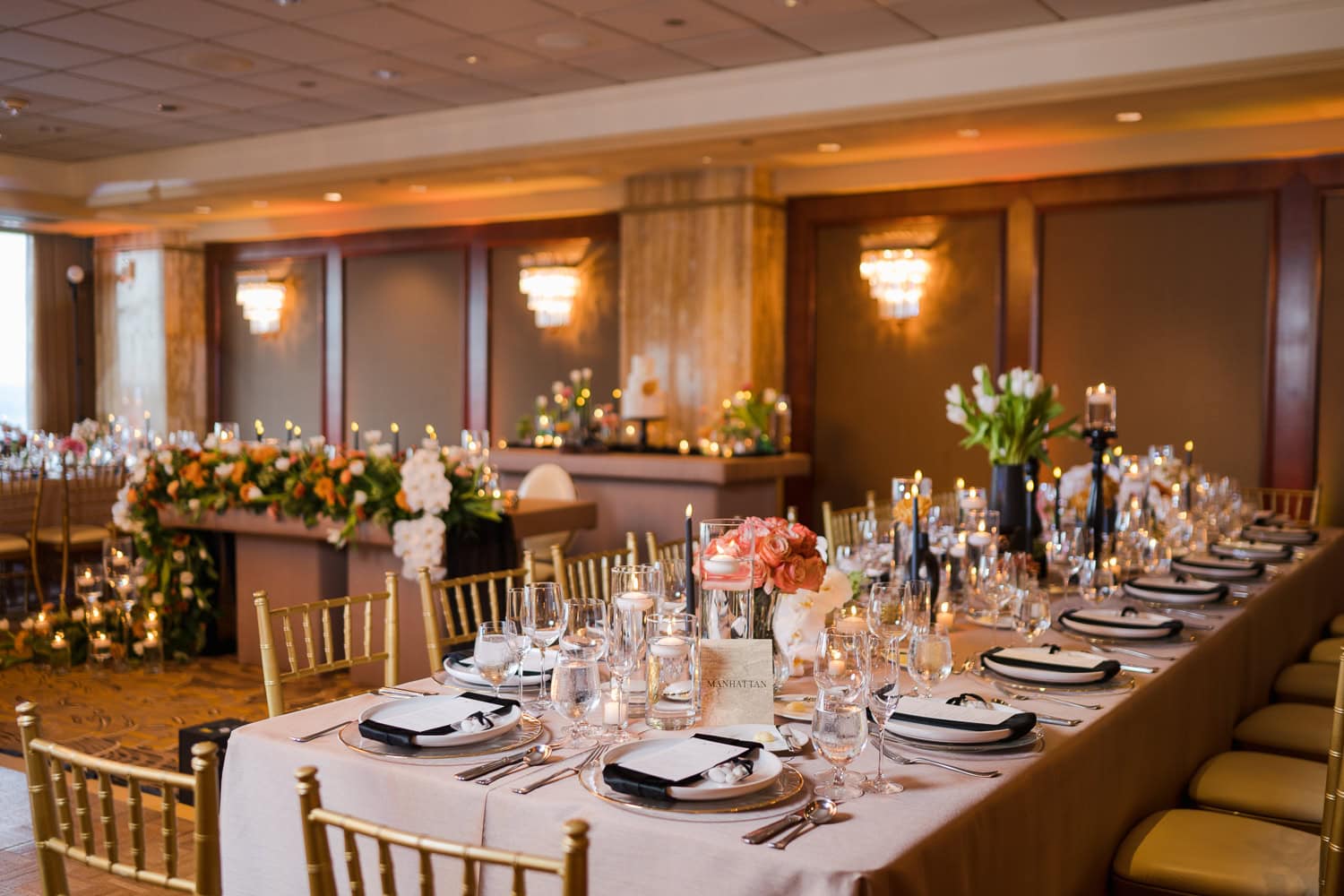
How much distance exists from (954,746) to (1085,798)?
0.36m

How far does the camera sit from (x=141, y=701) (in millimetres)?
5555

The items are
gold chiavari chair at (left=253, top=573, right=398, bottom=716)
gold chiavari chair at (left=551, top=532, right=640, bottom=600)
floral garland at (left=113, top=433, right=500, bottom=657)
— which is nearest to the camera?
gold chiavari chair at (left=253, top=573, right=398, bottom=716)

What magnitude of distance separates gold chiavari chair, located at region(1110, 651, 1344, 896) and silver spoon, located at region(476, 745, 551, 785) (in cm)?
124

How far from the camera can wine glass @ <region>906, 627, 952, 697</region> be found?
87.6 inches

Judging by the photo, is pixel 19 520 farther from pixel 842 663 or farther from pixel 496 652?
pixel 842 663

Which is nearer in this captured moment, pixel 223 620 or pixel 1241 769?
pixel 1241 769

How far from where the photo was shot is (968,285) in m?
8.67

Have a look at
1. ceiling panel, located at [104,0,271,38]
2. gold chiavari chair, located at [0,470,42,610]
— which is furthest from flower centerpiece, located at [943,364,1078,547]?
gold chiavari chair, located at [0,470,42,610]

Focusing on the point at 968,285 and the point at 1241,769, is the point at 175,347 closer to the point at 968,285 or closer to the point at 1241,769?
the point at 968,285

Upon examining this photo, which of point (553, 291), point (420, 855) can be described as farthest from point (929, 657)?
point (553, 291)

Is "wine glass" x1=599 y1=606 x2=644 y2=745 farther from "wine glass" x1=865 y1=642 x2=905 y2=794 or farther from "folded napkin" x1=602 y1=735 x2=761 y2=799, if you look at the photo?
"wine glass" x1=865 y1=642 x2=905 y2=794

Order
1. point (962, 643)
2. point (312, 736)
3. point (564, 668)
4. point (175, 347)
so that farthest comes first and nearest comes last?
point (175, 347)
point (962, 643)
point (312, 736)
point (564, 668)

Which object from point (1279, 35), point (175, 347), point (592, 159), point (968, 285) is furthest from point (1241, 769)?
point (175, 347)

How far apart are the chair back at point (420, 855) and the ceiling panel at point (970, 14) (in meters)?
5.73
